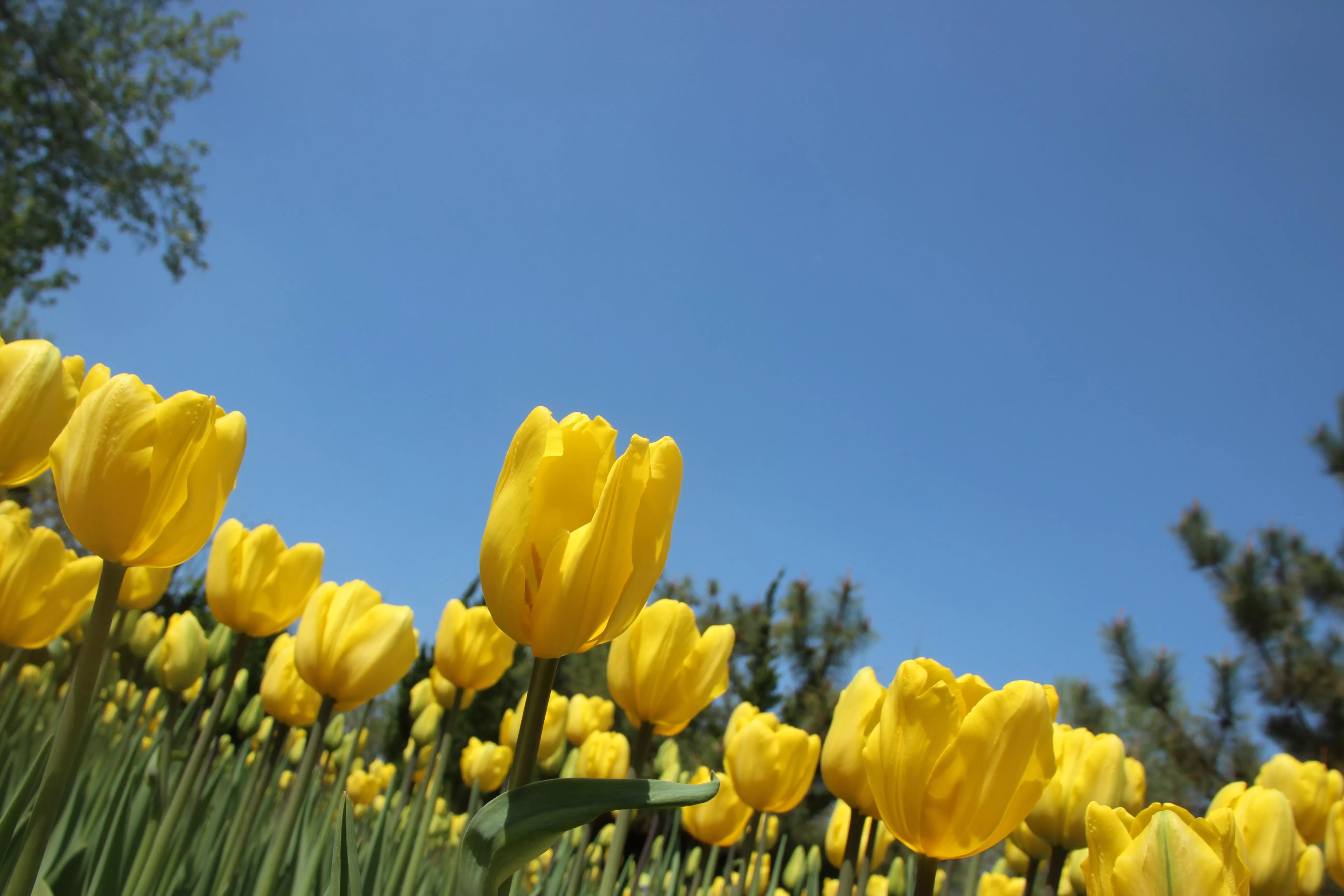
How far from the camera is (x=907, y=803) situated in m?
1.05

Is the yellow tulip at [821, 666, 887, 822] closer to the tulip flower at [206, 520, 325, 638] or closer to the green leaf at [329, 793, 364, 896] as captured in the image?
the green leaf at [329, 793, 364, 896]

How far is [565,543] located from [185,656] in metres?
2.28

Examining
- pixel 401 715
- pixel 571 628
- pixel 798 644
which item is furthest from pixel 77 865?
pixel 798 644

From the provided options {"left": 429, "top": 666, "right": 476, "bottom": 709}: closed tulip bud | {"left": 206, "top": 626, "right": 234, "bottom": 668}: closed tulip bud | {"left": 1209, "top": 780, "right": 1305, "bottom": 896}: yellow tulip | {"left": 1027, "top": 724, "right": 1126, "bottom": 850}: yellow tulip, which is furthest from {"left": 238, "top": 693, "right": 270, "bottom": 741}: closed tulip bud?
{"left": 1209, "top": 780, "right": 1305, "bottom": 896}: yellow tulip

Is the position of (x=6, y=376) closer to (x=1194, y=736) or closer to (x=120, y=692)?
(x=120, y=692)

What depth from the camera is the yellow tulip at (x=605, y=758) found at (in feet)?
11.0

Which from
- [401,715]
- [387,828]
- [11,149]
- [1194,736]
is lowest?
[387,828]

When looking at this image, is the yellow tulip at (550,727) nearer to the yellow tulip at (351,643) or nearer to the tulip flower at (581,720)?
the tulip flower at (581,720)

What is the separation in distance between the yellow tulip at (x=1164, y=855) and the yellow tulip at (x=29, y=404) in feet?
4.52

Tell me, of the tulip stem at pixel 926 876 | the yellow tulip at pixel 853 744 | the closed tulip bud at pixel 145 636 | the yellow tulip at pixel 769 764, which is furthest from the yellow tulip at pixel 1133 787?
the closed tulip bud at pixel 145 636

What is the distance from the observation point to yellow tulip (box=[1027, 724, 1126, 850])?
157cm

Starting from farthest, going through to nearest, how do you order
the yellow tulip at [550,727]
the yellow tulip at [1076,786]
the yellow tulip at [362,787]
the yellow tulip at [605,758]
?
the yellow tulip at [362,787] < the yellow tulip at [605,758] < the yellow tulip at [550,727] < the yellow tulip at [1076,786]

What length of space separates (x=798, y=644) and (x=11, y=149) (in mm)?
16741

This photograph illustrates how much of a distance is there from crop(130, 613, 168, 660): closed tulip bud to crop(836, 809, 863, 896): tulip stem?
2.74m
